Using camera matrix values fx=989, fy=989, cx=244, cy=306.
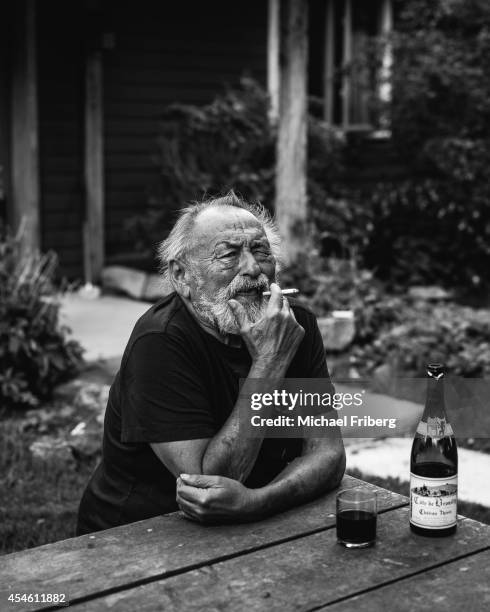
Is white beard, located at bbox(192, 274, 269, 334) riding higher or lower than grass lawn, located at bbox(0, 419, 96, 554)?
higher

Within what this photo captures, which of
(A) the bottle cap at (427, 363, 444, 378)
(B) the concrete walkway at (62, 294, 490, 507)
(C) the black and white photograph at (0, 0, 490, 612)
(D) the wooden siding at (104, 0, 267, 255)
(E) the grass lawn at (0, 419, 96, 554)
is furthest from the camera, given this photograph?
(D) the wooden siding at (104, 0, 267, 255)

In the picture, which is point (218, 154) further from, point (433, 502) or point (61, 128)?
point (433, 502)

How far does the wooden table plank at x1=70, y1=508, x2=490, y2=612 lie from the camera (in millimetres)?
1845

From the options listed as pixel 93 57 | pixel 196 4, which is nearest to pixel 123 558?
pixel 93 57

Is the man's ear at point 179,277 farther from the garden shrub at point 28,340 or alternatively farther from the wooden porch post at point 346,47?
the wooden porch post at point 346,47

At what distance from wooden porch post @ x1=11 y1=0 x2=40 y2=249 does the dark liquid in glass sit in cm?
720

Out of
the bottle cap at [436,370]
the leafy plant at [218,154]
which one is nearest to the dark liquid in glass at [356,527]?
the bottle cap at [436,370]

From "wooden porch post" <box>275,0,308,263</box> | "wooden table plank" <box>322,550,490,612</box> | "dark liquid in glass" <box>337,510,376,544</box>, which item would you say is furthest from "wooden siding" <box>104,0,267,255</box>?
"wooden table plank" <box>322,550,490,612</box>

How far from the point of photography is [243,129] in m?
9.93

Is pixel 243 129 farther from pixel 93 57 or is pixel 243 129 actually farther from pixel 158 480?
pixel 158 480

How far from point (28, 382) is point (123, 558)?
4124 mm

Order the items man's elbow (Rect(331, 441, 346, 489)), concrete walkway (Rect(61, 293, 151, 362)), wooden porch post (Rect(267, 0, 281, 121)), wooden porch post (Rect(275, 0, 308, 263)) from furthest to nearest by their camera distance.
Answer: wooden porch post (Rect(267, 0, 281, 121)) < wooden porch post (Rect(275, 0, 308, 263)) < concrete walkway (Rect(61, 293, 151, 362)) < man's elbow (Rect(331, 441, 346, 489))

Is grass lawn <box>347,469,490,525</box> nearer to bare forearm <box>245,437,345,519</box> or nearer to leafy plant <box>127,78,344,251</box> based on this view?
bare forearm <box>245,437,345,519</box>

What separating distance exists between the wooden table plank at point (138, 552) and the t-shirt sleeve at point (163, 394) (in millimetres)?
232
